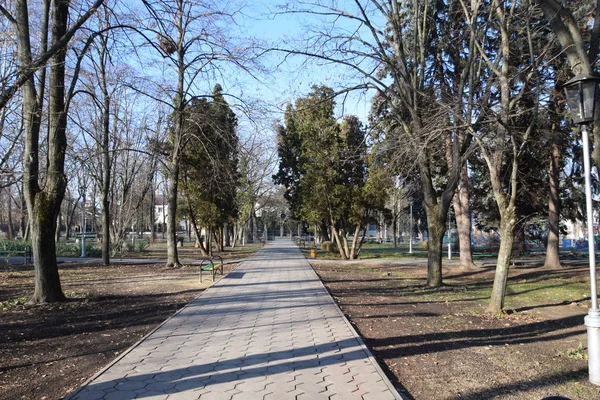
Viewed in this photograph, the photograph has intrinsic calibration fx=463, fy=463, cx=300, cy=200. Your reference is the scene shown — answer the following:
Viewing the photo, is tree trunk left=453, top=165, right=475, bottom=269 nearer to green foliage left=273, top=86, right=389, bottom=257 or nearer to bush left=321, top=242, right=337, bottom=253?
green foliage left=273, top=86, right=389, bottom=257

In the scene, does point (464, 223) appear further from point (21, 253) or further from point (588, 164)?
point (21, 253)

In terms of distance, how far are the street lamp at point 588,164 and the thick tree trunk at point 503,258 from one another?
3376 millimetres

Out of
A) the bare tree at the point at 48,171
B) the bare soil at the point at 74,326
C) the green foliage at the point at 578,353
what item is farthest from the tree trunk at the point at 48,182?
the green foliage at the point at 578,353

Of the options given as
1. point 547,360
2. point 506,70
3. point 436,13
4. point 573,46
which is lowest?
point 547,360

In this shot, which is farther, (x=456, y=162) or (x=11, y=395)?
(x=456, y=162)

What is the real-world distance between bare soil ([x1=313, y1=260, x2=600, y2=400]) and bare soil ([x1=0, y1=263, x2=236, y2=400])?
377cm

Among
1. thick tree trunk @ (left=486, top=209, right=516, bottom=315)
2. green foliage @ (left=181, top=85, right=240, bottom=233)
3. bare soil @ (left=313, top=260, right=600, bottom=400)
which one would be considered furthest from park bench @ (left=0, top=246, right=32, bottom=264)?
thick tree trunk @ (left=486, top=209, right=516, bottom=315)

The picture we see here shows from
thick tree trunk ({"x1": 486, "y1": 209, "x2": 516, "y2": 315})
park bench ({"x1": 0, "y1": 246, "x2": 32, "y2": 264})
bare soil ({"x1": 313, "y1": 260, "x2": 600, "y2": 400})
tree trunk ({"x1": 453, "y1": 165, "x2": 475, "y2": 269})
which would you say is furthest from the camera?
park bench ({"x1": 0, "y1": 246, "x2": 32, "y2": 264})

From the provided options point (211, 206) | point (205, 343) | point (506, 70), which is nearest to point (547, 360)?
point (205, 343)

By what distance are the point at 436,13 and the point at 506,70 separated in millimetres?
9312

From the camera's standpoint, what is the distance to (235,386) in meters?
4.88

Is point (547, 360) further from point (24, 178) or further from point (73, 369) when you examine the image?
point (24, 178)

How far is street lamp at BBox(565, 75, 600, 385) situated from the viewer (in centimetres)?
524

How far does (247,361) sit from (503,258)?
20.0 feet
